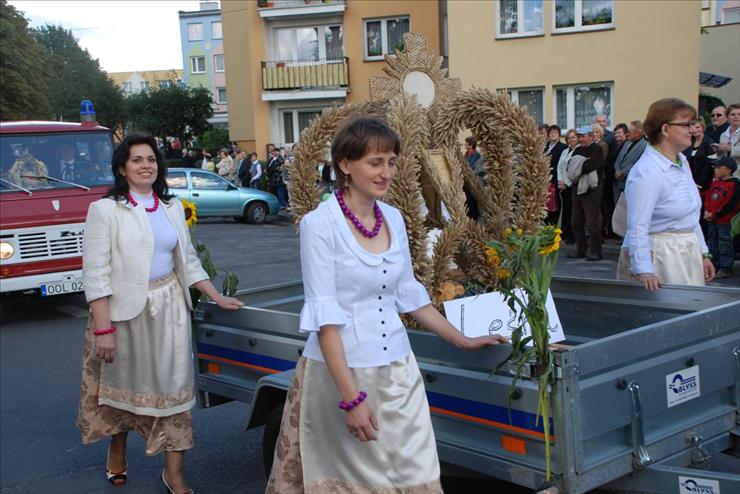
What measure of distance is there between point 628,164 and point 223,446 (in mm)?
8369

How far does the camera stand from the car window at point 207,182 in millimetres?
20875

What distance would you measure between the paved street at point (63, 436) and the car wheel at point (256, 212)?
10.6m

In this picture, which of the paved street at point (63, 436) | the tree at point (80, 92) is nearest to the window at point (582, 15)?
the paved street at point (63, 436)

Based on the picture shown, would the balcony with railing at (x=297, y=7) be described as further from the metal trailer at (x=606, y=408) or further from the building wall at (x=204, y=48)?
the building wall at (x=204, y=48)

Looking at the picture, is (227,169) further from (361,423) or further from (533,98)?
(361,423)

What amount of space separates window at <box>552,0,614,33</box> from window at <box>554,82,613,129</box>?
1.52 m

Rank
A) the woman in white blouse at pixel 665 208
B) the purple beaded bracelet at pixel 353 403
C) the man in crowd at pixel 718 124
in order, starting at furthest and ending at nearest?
the man in crowd at pixel 718 124, the woman in white blouse at pixel 665 208, the purple beaded bracelet at pixel 353 403

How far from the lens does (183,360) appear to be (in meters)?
4.54

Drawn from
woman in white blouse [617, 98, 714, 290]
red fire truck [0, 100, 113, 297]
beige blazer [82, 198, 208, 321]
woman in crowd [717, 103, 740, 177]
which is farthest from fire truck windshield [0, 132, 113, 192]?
woman in crowd [717, 103, 740, 177]

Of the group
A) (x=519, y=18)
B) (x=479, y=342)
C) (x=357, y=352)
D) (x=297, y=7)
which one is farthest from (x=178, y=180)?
(x=357, y=352)

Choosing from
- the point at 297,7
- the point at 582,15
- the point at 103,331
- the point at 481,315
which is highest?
the point at 297,7

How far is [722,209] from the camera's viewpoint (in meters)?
10.2

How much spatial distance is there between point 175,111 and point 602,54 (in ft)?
91.6

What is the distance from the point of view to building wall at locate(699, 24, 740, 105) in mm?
27438
